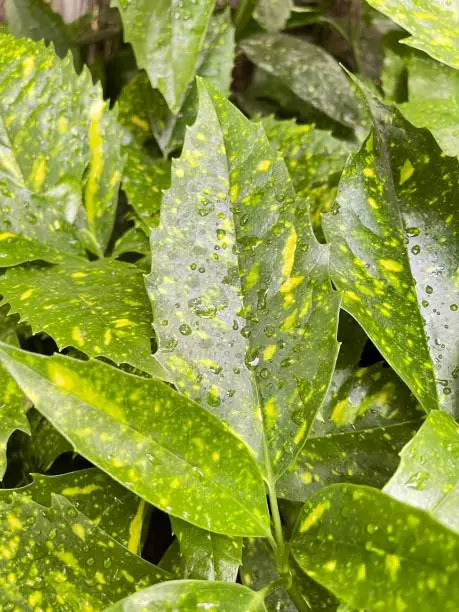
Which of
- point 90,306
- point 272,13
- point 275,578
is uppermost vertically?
point 272,13

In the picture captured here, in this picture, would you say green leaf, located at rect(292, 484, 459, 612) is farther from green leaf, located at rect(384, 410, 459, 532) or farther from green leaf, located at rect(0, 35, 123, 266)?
green leaf, located at rect(0, 35, 123, 266)

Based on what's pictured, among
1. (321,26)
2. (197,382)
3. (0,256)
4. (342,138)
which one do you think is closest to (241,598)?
(197,382)

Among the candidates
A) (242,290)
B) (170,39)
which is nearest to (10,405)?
(242,290)

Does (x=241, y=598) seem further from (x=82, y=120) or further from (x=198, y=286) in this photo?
(x=82, y=120)

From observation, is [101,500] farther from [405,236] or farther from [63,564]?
[405,236]

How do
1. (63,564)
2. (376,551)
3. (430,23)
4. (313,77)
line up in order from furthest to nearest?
(313,77) < (430,23) < (63,564) < (376,551)

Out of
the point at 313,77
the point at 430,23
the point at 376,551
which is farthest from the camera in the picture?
the point at 313,77
